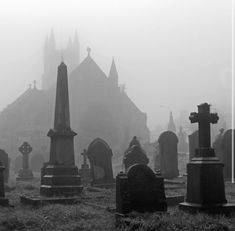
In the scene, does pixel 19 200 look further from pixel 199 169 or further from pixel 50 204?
pixel 199 169

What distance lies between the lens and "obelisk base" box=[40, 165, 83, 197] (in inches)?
505

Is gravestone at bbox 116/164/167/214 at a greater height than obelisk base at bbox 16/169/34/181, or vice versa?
gravestone at bbox 116/164/167/214

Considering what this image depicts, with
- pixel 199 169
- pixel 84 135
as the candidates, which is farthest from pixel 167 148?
pixel 84 135

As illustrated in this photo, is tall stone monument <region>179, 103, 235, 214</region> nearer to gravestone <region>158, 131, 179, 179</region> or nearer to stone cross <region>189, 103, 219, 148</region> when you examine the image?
stone cross <region>189, 103, 219, 148</region>

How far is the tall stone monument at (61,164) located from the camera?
13016 mm

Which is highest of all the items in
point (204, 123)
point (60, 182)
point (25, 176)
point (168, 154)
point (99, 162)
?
point (204, 123)

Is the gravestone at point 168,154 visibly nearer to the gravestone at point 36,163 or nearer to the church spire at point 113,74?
the gravestone at point 36,163

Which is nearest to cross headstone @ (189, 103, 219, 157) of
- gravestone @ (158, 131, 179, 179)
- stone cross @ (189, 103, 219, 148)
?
stone cross @ (189, 103, 219, 148)

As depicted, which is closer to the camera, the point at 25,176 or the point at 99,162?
the point at 99,162

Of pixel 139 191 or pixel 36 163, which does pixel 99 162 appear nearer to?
pixel 139 191

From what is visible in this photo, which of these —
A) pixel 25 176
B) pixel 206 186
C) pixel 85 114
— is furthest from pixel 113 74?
pixel 206 186

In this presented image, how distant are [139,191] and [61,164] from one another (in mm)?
6259

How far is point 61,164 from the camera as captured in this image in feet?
44.5

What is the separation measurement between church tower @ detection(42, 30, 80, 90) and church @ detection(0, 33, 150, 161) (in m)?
34.4
